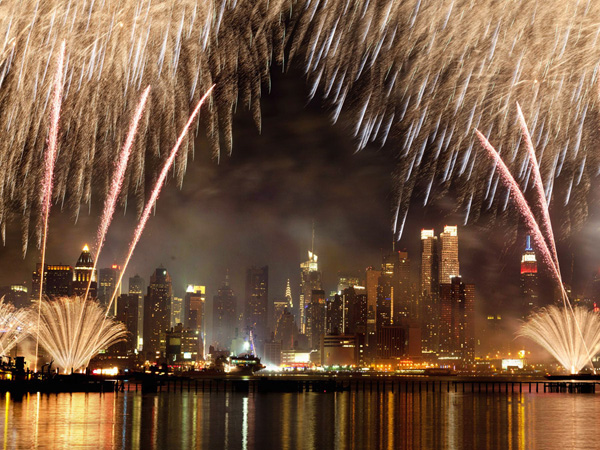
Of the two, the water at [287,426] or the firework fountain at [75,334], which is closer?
the water at [287,426]

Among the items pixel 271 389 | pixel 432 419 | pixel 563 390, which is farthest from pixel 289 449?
pixel 563 390

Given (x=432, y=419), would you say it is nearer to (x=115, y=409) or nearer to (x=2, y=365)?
(x=115, y=409)

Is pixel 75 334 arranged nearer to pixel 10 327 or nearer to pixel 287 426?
pixel 10 327

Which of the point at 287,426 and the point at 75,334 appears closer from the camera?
the point at 287,426

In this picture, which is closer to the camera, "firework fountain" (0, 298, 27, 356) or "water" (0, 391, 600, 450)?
"water" (0, 391, 600, 450)

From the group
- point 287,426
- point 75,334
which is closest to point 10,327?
point 75,334

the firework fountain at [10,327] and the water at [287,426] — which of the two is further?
the firework fountain at [10,327]

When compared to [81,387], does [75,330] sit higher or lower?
higher

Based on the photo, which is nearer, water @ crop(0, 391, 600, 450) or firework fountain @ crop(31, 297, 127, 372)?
water @ crop(0, 391, 600, 450)
